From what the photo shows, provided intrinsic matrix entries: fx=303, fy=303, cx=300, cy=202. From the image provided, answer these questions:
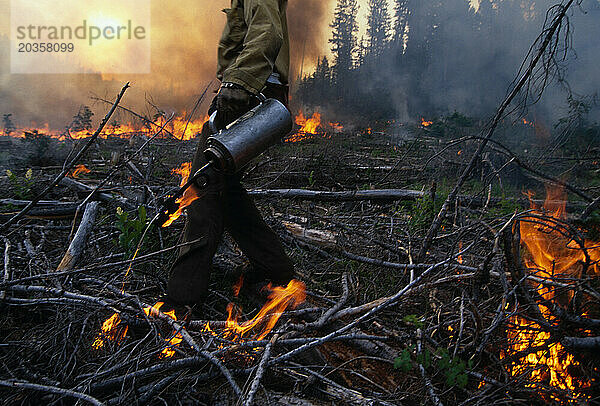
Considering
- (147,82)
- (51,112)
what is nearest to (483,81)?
(147,82)

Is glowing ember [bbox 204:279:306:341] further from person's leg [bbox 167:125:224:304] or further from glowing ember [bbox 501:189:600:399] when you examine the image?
glowing ember [bbox 501:189:600:399]

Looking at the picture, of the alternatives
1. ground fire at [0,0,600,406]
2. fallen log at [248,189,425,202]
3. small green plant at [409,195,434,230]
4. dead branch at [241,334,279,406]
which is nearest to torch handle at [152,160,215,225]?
ground fire at [0,0,600,406]

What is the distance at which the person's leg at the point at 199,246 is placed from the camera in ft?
5.98

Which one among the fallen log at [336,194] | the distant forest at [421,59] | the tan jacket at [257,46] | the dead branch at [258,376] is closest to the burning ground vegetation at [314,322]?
the dead branch at [258,376]

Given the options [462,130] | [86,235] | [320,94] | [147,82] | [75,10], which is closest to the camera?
[86,235]

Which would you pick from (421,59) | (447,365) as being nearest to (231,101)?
(447,365)

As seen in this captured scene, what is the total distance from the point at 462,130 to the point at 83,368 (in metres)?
14.6

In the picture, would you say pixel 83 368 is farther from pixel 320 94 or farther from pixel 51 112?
pixel 320 94

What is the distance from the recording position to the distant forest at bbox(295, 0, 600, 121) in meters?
23.7

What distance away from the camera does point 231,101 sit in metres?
1.82

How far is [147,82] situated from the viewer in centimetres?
1891

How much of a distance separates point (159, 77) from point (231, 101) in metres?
18.8

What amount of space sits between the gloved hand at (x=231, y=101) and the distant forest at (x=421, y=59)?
23677mm

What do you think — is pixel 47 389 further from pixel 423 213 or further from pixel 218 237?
pixel 423 213
